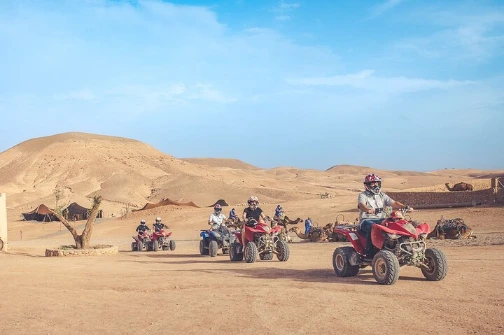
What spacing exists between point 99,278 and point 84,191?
6146cm

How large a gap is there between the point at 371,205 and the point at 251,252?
489cm

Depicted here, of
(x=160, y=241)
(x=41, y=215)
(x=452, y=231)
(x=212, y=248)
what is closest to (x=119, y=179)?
(x=41, y=215)

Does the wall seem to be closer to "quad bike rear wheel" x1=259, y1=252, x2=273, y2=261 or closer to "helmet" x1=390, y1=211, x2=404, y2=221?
"quad bike rear wheel" x1=259, y1=252, x2=273, y2=261

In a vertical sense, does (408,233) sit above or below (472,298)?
above

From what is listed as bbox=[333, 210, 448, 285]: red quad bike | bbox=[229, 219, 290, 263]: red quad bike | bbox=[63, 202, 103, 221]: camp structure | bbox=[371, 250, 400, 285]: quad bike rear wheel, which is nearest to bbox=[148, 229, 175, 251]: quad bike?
bbox=[229, 219, 290, 263]: red quad bike

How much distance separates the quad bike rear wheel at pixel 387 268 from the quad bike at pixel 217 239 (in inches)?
377

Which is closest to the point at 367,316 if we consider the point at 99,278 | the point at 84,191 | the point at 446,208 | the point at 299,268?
the point at 299,268

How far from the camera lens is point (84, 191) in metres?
71.5

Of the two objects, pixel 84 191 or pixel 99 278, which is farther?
pixel 84 191

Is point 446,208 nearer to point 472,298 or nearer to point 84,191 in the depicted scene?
point 472,298

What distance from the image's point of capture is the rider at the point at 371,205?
35.6 feet

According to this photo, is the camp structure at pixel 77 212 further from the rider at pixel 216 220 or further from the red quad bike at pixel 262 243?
the red quad bike at pixel 262 243

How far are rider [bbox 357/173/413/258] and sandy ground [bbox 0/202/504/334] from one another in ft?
3.02

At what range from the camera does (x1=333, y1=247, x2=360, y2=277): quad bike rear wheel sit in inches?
441
